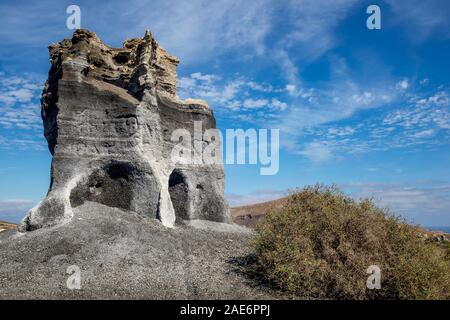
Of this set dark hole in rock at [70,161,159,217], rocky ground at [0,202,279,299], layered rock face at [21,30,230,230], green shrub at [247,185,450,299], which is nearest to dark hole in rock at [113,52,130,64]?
layered rock face at [21,30,230,230]

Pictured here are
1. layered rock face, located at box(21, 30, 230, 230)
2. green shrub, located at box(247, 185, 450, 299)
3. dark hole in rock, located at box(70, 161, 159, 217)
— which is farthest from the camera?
dark hole in rock, located at box(70, 161, 159, 217)

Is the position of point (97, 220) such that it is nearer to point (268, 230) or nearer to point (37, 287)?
point (37, 287)

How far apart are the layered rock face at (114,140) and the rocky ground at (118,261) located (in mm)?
951

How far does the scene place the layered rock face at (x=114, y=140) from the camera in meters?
17.2

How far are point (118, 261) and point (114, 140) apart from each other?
283 inches

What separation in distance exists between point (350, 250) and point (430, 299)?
7.62 ft

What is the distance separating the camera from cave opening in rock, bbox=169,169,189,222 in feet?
66.1

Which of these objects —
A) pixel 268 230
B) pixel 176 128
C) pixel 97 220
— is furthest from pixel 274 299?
pixel 176 128

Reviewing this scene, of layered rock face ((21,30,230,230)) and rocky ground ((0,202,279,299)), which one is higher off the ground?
layered rock face ((21,30,230,230))

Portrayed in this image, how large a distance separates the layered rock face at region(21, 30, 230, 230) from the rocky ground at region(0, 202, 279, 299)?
0.95 metres

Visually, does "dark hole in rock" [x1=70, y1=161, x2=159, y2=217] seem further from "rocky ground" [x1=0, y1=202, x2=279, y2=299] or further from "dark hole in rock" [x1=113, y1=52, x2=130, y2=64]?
"dark hole in rock" [x1=113, y1=52, x2=130, y2=64]

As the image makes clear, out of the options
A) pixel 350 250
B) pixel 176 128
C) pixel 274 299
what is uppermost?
pixel 176 128

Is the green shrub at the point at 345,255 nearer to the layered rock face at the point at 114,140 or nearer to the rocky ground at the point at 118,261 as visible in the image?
the rocky ground at the point at 118,261

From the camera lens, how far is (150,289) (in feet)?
35.7
